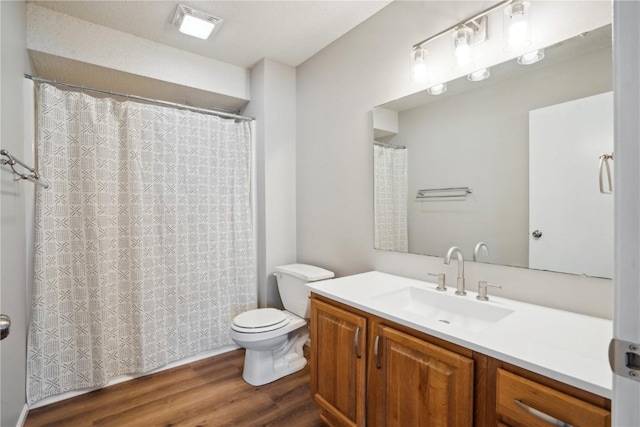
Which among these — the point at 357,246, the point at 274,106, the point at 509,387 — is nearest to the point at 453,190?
the point at 357,246

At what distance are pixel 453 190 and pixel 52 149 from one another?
2.42 meters

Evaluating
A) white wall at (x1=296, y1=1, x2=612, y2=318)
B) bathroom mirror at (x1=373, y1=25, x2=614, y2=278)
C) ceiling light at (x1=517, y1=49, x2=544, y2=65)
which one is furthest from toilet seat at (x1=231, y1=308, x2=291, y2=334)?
ceiling light at (x1=517, y1=49, x2=544, y2=65)

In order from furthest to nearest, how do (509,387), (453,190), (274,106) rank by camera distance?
(274,106) < (453,190) < (509,387)

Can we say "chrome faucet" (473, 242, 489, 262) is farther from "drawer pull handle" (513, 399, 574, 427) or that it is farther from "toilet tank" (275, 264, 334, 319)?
"toilet tank" (275, 264, 334, 319)

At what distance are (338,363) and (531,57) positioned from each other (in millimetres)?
1639

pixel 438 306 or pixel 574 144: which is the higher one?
pixel 574 144

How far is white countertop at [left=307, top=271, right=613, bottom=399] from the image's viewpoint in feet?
2.58

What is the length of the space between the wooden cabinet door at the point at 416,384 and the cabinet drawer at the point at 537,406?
10 cm

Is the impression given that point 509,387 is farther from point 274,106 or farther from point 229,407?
point 274,106

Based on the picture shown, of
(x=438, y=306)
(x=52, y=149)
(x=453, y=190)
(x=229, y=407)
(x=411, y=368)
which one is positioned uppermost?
(x=52, y=149)

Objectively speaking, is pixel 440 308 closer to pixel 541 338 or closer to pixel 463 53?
pixel 541 338

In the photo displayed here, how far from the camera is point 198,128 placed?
2.46 meters

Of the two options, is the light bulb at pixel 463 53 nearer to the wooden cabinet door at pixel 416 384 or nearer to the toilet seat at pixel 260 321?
the wooden cabinet door at pixel 416 384

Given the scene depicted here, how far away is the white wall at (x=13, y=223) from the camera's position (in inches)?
54.9
